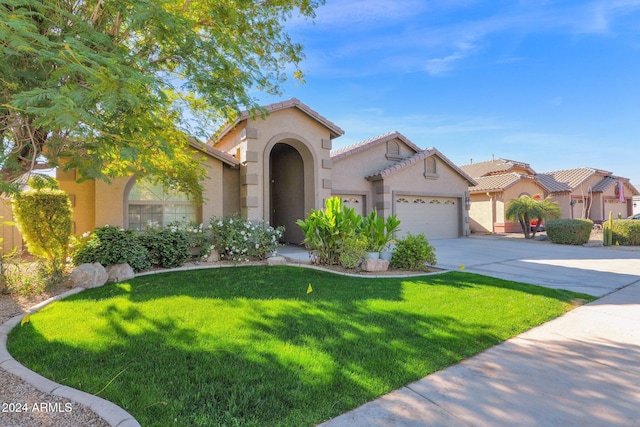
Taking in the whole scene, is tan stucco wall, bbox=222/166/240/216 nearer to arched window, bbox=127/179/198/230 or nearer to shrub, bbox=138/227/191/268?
arched window, bbox=127/179/198/230

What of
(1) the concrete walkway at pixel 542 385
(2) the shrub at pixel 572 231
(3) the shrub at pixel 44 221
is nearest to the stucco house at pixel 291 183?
(3) the shrub at pixel 44 221

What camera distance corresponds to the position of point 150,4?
154 inches

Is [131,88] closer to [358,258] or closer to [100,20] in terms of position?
[100,20]

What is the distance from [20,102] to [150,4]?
1930mm

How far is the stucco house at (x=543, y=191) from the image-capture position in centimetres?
2177

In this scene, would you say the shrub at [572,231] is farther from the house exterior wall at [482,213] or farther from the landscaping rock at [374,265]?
the landscaping rock at [374,265]

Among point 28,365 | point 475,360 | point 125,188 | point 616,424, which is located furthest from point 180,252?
point 616,424

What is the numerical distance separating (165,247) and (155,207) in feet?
8.20

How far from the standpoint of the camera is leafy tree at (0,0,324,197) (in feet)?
10.1

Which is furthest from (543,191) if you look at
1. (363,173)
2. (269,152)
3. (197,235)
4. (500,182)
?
(197,235)

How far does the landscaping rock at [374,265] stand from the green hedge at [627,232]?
48.4ft

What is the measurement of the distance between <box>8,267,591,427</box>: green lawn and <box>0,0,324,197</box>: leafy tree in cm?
223

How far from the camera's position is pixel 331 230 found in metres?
8.89

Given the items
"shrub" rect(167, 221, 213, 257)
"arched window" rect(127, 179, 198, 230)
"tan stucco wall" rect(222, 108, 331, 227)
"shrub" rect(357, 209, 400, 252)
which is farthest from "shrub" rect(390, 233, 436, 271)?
"arched window" rect(127, 179, 198, 230)
